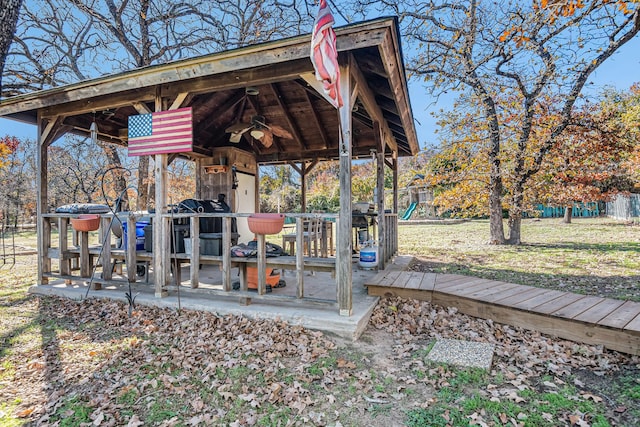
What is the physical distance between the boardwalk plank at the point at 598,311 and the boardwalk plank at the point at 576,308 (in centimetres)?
4

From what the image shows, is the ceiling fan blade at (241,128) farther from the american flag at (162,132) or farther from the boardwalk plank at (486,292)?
the boardwalk plank at (486,292)

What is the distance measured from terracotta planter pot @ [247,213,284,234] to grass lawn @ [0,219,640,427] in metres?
1.01

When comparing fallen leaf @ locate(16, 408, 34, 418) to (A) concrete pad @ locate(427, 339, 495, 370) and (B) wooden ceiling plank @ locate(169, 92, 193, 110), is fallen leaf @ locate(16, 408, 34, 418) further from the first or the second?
(B) wooden ceiling plank @ locate(169, 92, 193, 110)

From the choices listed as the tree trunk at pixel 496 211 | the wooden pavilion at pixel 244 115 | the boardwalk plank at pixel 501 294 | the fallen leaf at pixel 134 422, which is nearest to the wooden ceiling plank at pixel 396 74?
the wooden pavilion at pixel 244 115

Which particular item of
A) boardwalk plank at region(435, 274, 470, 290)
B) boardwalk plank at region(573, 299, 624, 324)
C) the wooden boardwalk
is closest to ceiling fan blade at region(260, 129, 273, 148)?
the wooden boardwalk

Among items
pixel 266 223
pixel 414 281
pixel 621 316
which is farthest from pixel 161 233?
pixel 621 316

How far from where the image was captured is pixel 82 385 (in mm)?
2666

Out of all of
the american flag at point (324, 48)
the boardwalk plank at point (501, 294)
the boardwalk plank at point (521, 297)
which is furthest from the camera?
the boardwalk plank at point (501, 294)

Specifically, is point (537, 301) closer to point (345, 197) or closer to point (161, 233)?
point (345, 197)

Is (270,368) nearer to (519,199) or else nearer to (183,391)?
(183,391)

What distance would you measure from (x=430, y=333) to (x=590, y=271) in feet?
14.8

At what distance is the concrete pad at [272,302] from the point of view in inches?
137

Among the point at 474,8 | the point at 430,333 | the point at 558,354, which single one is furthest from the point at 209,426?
the point at 474,8

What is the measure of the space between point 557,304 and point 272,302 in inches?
124
